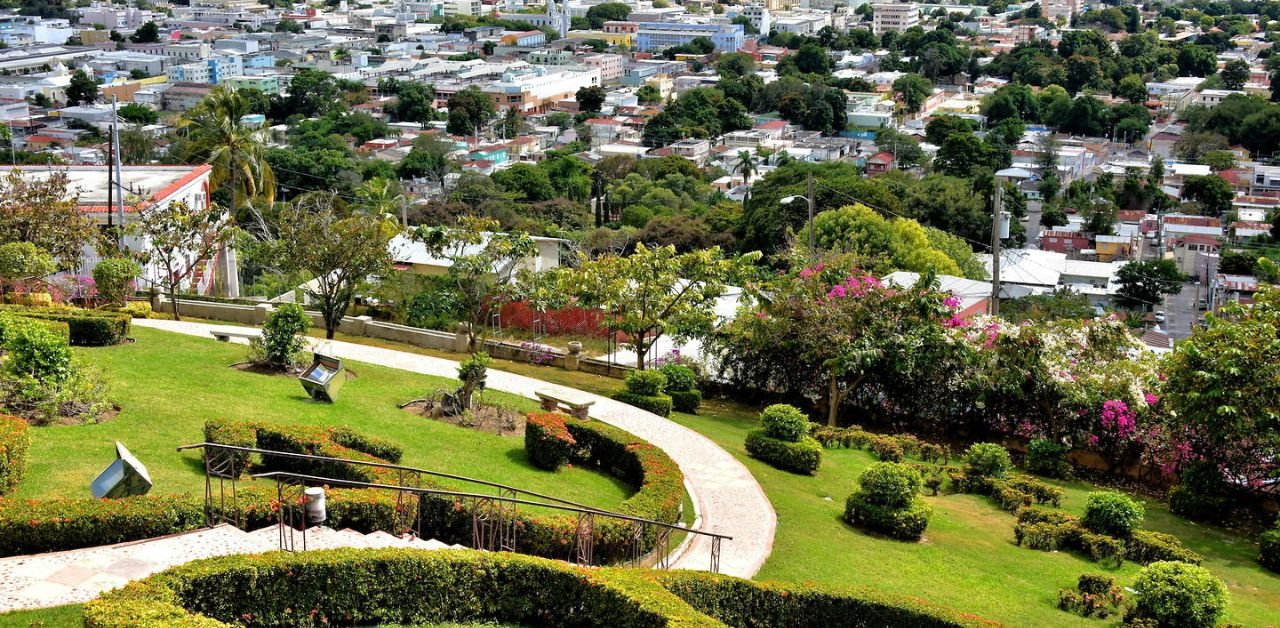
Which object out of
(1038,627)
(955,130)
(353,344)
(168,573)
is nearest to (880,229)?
(353,344)

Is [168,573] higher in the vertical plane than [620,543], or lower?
higher

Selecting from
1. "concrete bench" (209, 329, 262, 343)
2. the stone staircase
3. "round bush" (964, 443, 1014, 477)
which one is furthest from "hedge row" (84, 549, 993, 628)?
"concrete bench" (209, 329, 262, 343)

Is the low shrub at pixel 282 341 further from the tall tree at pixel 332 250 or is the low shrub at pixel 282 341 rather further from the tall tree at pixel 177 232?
the tall tree at pixel 177 232

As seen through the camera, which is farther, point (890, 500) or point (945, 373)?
point (945, 373)

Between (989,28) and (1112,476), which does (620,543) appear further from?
(989,28)

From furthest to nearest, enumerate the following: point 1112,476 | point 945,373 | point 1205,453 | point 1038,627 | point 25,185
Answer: point 25,185 < point 945,373 < point 1112,476 < point 1205,453 < point 1038,627

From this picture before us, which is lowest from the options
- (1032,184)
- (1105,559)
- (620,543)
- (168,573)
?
(1032,184)

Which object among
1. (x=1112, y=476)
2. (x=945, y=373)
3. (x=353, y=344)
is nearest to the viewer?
(x=1112, y=476)

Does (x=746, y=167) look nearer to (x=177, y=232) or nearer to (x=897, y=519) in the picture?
(x=177, y=232)
